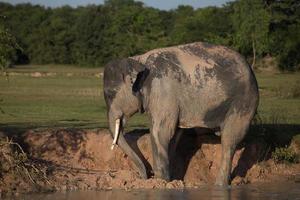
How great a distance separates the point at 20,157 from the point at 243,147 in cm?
511

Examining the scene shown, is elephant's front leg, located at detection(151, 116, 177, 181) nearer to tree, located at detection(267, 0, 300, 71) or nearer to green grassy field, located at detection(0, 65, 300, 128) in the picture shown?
green grassy field, located at detection(0, 65, 300, 128)

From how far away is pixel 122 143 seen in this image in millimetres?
16844

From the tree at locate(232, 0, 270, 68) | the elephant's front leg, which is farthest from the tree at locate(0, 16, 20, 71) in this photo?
the tree at locate(232, 0, 270, 68)

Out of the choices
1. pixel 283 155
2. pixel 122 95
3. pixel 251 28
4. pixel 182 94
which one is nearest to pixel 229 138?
pixel 182 94

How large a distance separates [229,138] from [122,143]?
6.96ft

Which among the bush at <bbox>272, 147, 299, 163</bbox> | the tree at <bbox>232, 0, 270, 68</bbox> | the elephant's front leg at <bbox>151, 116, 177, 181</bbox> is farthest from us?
the tree at <bbox>232, 0, 270, 68</bbox>

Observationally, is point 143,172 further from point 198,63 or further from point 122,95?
point 198,63

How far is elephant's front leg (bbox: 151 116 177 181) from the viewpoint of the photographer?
1658 cm

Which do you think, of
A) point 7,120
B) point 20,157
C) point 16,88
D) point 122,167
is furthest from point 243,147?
point 16,88

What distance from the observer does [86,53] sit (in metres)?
81.7

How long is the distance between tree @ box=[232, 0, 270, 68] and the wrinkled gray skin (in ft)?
122

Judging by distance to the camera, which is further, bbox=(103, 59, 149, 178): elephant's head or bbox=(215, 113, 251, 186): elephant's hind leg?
bbox=(215, 113, 251, 186): elephant's hind leg

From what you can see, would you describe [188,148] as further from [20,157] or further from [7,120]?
[7,120]

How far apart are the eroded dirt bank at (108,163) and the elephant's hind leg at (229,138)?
45cm
